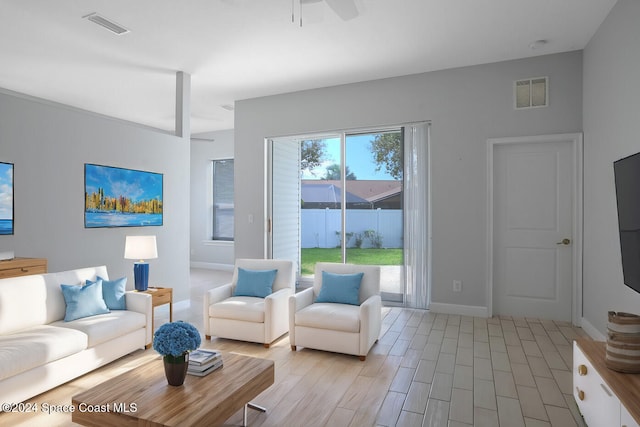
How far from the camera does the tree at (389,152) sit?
5.38 meters

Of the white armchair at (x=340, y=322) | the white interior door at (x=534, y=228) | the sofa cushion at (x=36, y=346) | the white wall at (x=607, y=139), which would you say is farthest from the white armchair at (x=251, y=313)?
the white wall at (x=607, y=139)

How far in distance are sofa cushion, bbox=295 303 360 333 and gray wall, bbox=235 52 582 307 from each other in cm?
189

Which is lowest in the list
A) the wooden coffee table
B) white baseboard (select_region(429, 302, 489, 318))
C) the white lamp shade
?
white baseboard (select_region(429, 302, 489, 318))

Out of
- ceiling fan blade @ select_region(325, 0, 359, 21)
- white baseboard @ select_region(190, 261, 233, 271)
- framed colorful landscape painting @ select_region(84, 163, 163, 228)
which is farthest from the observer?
white baseboard @ select_region(190, 261, 233, 271)

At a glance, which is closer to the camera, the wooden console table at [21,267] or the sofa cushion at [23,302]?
the sofa cushion at [23,302]

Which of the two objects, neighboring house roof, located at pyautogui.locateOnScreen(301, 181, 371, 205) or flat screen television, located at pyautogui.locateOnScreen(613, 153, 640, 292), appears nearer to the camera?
flat screen television, located at pyautogui.locateOnScreen(613, 153, 640, 292)

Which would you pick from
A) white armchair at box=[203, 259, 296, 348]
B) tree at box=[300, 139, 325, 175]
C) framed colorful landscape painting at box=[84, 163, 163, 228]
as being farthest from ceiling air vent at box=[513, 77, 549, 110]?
framed colorful landscape painting at box=[84, 163, 163, 228]

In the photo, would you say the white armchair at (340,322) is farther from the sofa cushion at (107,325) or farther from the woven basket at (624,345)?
the woven basket at (624,345)

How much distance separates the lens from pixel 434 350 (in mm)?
3691

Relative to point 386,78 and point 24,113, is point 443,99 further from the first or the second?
point 24,113

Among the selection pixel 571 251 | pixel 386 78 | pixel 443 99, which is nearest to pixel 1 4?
pixel 386 78

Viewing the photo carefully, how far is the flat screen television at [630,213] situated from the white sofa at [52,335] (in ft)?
12.4

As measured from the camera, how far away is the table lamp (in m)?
4.05

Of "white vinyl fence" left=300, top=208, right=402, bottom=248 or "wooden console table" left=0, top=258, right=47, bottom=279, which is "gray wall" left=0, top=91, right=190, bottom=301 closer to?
"wooden console table" left=0, top=258, right=47, bottom=279
